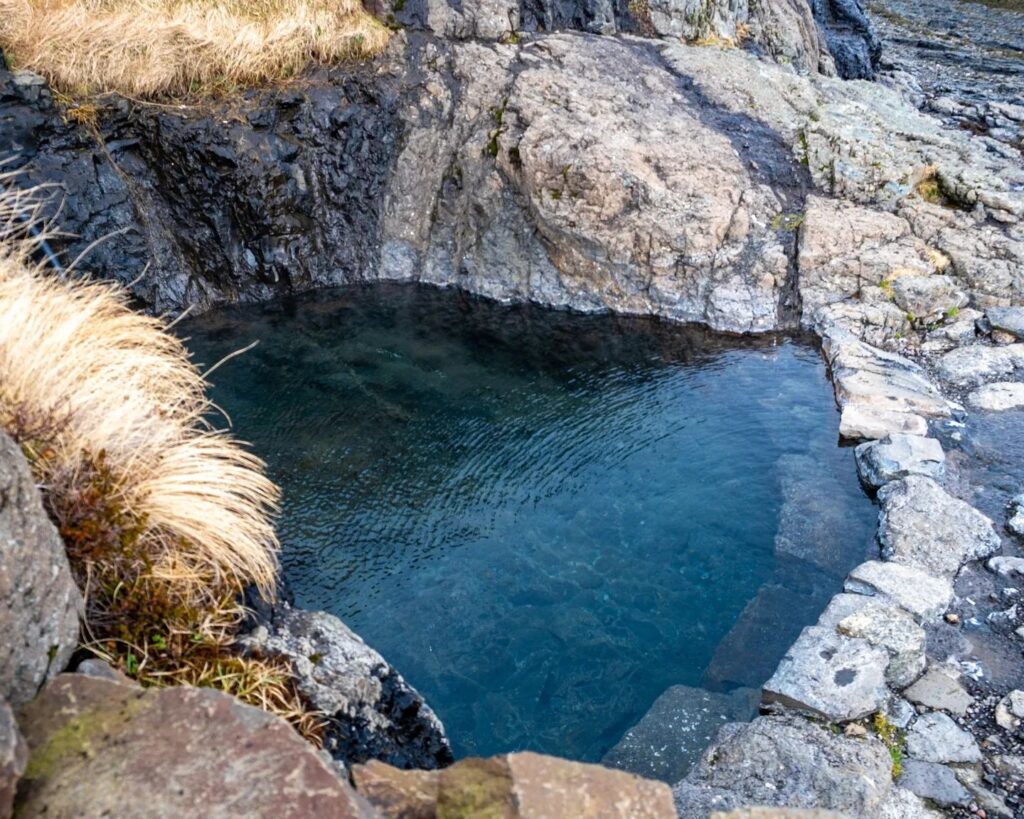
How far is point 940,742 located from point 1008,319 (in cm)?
Answer: 823

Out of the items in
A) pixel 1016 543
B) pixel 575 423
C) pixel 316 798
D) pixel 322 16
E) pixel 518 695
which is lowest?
pixel 518 695

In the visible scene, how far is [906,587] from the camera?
24.9 feet

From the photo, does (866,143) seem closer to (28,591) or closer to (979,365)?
(979,365)

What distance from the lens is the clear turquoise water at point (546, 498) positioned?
24.6ft

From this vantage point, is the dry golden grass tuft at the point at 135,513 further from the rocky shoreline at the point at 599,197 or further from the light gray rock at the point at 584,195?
the light gray rock at the point at 584,195

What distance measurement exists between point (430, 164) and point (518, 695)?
1055cm

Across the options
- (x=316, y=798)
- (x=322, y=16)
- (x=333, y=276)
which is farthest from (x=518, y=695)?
(x=322, y=16)

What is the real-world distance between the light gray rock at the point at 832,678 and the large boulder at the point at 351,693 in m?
2.70

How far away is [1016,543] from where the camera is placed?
8.32 metres

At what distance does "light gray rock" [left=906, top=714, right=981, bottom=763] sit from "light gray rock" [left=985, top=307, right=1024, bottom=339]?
7738 mm

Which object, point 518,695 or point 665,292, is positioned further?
point 665,292

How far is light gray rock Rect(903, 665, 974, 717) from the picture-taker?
6.48 metres

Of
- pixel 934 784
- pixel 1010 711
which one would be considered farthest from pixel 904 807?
pixel 1010 711

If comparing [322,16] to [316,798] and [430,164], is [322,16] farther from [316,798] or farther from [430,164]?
[316,798]
